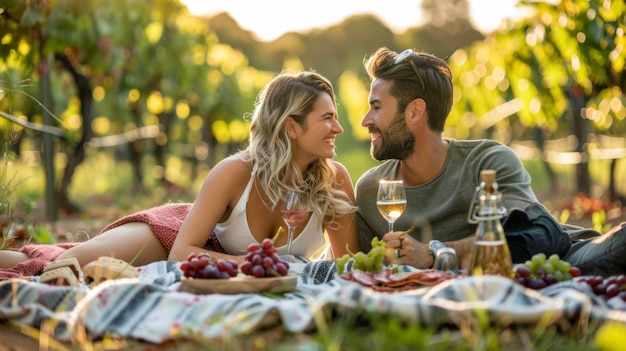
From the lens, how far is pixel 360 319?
284 centimetres

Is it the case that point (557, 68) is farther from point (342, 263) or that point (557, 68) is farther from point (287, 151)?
point (342, 263)

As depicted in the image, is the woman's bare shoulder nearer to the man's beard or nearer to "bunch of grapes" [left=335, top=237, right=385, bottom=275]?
the man's beard

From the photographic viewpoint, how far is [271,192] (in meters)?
4.43

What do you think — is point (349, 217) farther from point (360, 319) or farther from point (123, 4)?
point (123, 4)

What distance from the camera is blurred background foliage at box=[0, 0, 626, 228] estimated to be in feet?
21.8

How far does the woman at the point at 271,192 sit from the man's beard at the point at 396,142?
24cm

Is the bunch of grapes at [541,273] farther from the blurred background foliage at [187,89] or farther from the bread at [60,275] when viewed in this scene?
the blurred background foliage at [187,89]

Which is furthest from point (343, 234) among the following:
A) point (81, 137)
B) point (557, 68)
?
point (81, 137)

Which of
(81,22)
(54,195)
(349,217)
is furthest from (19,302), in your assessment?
(54,195)

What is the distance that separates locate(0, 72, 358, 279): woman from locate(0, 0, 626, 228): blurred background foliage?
642 millimetres

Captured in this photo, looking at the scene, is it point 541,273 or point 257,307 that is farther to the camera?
point 541,273

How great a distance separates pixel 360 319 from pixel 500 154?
1.69 m

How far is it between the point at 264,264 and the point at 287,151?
1.27m

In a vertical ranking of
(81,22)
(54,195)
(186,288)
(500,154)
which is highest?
(81,22)
